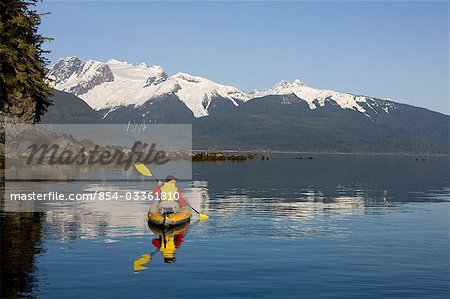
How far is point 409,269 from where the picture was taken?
27.5 m

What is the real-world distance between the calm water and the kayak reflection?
177mm

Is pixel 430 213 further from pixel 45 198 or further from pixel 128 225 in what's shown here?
pixel 45 198

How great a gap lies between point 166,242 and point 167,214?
171 inches

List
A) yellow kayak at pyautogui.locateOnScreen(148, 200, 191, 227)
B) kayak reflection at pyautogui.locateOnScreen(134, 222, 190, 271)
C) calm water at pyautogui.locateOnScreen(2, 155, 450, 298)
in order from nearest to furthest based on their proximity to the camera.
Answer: calm water at pyautogui.locateOnScreen(2, 155, 450, 298), kayak reflection at pyautogui.locateOnScreen(134, 222, 190, 271), yellow kayak at pyautogui.locateOnScreen(148, 200, 191, 227)

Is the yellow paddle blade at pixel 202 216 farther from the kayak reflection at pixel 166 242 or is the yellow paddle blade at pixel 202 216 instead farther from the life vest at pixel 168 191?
the life vest at pixel 168 191

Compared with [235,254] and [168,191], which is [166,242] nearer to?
[235,254]

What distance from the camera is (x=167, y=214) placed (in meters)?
37.6

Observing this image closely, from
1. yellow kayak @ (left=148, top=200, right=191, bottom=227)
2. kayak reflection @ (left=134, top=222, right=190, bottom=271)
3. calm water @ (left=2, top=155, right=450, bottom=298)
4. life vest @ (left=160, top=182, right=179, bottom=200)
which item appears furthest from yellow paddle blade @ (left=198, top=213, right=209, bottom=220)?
life vest @ (left=160, top=182, right=179, bottom=200)

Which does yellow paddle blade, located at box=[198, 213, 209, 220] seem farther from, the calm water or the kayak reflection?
the kayak reflection

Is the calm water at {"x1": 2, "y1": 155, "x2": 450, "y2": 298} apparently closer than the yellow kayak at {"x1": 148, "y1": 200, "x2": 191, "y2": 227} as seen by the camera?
Yes

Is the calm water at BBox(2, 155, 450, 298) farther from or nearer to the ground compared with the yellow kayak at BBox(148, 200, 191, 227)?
nearer to the ground

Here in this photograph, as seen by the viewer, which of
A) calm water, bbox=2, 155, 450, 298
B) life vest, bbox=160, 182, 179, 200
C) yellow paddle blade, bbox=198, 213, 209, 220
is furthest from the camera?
yellow paddle blade, bbox=198, 213, 209, 220

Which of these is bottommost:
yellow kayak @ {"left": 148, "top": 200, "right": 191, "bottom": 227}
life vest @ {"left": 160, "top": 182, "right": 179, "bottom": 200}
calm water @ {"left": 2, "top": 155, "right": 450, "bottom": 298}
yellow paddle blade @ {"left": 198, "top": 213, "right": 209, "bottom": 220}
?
calm water @ {"left": 2, "top": 155, "right": 450, "bottom": 298}

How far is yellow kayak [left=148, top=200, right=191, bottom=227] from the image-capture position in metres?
37.2
